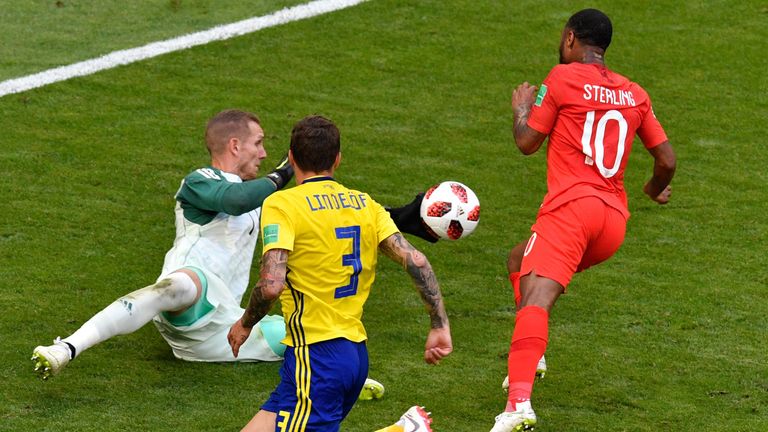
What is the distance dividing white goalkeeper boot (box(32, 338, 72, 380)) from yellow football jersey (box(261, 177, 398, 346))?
1549mm

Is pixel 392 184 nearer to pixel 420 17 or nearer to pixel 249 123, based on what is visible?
pixel 249 123

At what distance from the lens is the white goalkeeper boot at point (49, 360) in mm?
6559

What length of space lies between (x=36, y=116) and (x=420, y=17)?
4.37 meters

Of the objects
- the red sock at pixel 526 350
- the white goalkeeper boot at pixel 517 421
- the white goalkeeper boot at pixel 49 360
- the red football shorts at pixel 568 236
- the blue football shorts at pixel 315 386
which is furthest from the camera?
the red football shorts at pixel 568 236

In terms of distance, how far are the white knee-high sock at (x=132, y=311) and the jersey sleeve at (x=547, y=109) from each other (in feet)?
7.10

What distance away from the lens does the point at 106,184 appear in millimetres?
9914

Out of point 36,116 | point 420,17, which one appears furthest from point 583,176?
point 420,17

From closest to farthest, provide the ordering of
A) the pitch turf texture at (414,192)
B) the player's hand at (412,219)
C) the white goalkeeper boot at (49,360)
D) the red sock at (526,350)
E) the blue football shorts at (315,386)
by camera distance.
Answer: the blue football shorts at (315,386), the red sock at (526,350), the white goalkeeper boot at (49,360), the player's hand at (412,219), the pitch turf texture at (414,192)

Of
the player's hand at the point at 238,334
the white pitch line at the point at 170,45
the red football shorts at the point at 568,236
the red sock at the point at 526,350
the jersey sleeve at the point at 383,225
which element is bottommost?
the red sock at the point at 526,350

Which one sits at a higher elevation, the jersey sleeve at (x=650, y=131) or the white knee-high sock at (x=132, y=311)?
the jersey sleeve at (x=650, y=131)

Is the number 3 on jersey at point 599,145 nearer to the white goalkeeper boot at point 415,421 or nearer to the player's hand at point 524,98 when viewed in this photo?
the player's hand at point 524,98

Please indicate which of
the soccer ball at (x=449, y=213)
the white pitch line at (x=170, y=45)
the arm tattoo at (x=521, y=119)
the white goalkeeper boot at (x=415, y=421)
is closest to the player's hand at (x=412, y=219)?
the soccer ball at (x=449, y=213)

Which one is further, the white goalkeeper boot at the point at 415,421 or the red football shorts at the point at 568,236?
the red football shorts at the point at 568,236

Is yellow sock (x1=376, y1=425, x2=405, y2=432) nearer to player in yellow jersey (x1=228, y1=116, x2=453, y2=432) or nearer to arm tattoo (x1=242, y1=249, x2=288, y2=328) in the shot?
player in yellow jersey (x1=228, y1=116, x2=453, y2=432)
